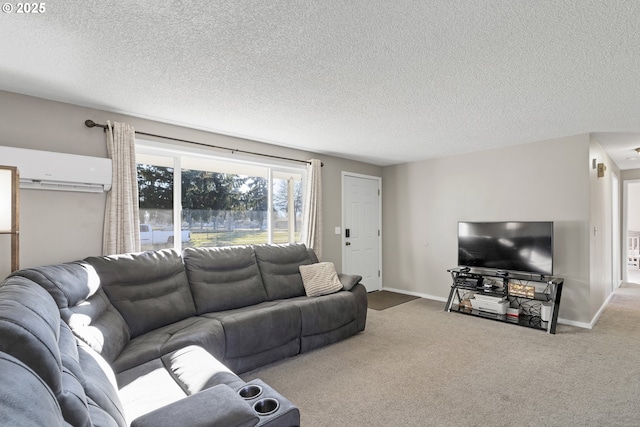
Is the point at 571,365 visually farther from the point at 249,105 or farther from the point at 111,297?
the point at 111,297

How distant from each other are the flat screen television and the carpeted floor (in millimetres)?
1180

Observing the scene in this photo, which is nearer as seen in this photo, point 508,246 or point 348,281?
point 348,281

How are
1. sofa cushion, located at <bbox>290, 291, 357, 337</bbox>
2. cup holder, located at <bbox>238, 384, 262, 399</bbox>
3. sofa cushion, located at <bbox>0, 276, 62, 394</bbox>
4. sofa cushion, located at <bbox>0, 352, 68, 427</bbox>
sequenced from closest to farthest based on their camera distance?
sofa cushion, located at <bbox>0, 352, 68, 427</bbox> → sofa cushion, located at <bbox>0, 276, 62, 394</bbox> → cup holder, located at <bbox>238, 384, 262, 399</bbox> → sofa cushion, located at <bbox>290, 291, 357, 337</bbox>

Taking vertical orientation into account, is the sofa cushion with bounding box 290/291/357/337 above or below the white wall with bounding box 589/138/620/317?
below

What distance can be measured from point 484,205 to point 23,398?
5274mm

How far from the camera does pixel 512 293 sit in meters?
4.16

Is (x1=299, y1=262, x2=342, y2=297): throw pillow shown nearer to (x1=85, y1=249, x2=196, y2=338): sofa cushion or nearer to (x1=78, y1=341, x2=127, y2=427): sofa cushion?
(x1=85, y1=249, x2=196, y2=338): sofa cushion

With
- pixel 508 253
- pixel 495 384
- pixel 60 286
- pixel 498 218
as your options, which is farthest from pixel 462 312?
pixel 60 286

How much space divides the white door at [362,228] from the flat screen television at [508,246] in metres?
1.67

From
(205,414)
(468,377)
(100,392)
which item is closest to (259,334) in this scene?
(205,414)

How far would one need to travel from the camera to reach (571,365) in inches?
115

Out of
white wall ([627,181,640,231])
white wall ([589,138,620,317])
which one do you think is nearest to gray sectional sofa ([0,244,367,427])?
white wall ([589,138,620,317])

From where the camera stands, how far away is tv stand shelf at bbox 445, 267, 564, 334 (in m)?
3.90

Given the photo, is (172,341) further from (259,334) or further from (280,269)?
(280,269)
